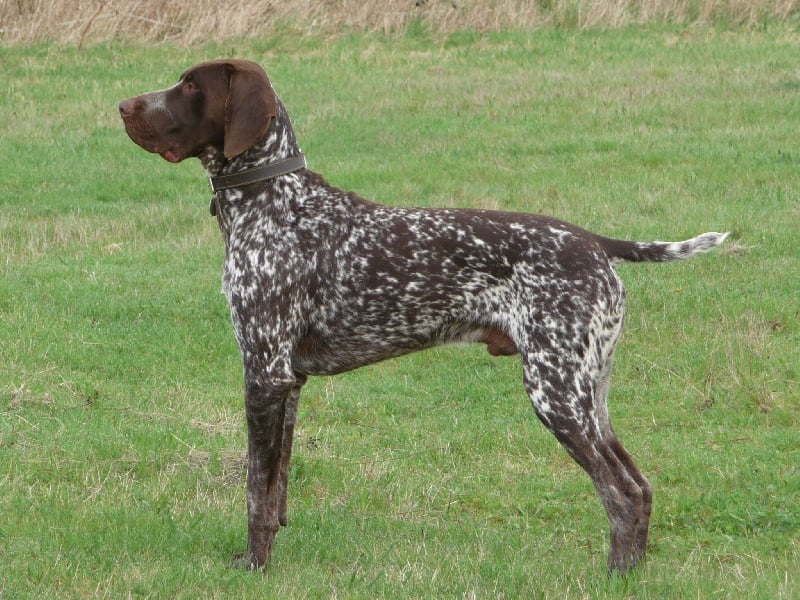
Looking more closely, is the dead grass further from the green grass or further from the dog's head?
the dog's head

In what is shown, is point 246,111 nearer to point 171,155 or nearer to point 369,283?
point 171,155

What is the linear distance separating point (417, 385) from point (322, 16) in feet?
44.2

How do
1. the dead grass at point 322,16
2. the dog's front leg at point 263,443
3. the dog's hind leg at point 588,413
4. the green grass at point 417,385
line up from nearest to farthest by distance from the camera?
the dog's hind leg at point 588,413 → the dog's front leg at point 263,443 → the green grass at point 417,385 → the dead grass at point 322,16

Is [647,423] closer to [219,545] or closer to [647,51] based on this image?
[219,545]

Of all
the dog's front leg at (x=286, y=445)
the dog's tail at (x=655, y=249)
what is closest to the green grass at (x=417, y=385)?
the dog's front leg at (x=286, y=445)

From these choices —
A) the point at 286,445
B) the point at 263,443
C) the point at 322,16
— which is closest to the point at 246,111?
the point at 263,443

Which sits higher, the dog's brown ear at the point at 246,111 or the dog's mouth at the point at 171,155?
the dog's brown ear at the point at 246,111

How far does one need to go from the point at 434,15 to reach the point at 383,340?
51.1 ft

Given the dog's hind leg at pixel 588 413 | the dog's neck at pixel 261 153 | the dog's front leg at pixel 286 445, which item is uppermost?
the dog's neck at pixel 261 153

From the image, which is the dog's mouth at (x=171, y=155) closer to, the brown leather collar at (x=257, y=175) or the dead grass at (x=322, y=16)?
the brown leather collar at (x=257, y=175)

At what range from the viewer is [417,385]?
8227 millimetres

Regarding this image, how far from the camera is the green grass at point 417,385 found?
5.55 meters

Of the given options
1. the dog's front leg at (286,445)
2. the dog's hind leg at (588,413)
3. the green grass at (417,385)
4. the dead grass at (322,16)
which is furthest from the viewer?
the dead grass at (322,16)

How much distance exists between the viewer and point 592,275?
5.26 m
